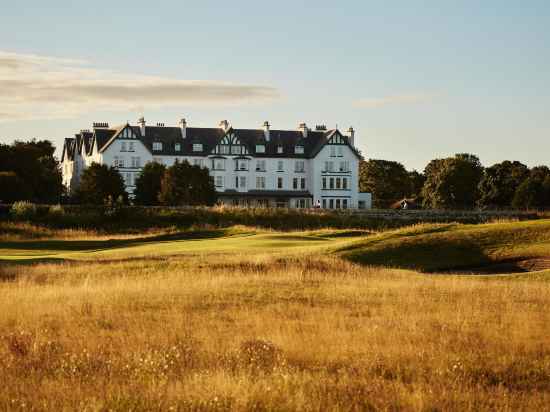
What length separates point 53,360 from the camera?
13.5 metres

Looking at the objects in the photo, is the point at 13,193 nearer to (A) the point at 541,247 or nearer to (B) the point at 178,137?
(B) the point at 178,137

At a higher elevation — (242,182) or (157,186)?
(242,182)

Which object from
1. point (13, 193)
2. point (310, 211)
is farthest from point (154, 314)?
point (13, 193)

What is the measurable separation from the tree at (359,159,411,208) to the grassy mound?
11061 centimetres

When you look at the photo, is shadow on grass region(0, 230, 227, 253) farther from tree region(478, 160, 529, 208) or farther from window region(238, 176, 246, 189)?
tree region(478, 160, 529, 208)

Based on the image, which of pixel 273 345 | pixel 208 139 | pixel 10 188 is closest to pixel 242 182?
pixel 208 139

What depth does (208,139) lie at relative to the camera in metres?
124

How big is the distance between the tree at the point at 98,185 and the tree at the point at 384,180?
58491mm

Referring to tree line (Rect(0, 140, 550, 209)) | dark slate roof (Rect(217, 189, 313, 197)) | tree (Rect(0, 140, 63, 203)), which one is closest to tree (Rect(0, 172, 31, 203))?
tree line (Rect(0, 140, 550, 209))

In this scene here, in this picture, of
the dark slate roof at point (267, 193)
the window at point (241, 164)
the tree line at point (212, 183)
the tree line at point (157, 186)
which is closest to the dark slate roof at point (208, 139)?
the window at point (241, 164)

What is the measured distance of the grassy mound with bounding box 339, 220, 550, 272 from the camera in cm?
3375

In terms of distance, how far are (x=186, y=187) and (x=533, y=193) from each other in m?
46.2

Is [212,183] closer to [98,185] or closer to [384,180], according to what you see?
[98,185]

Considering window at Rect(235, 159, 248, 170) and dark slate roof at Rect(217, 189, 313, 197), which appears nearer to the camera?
dark slate roof at Rect(217, 189, 313, 197)
